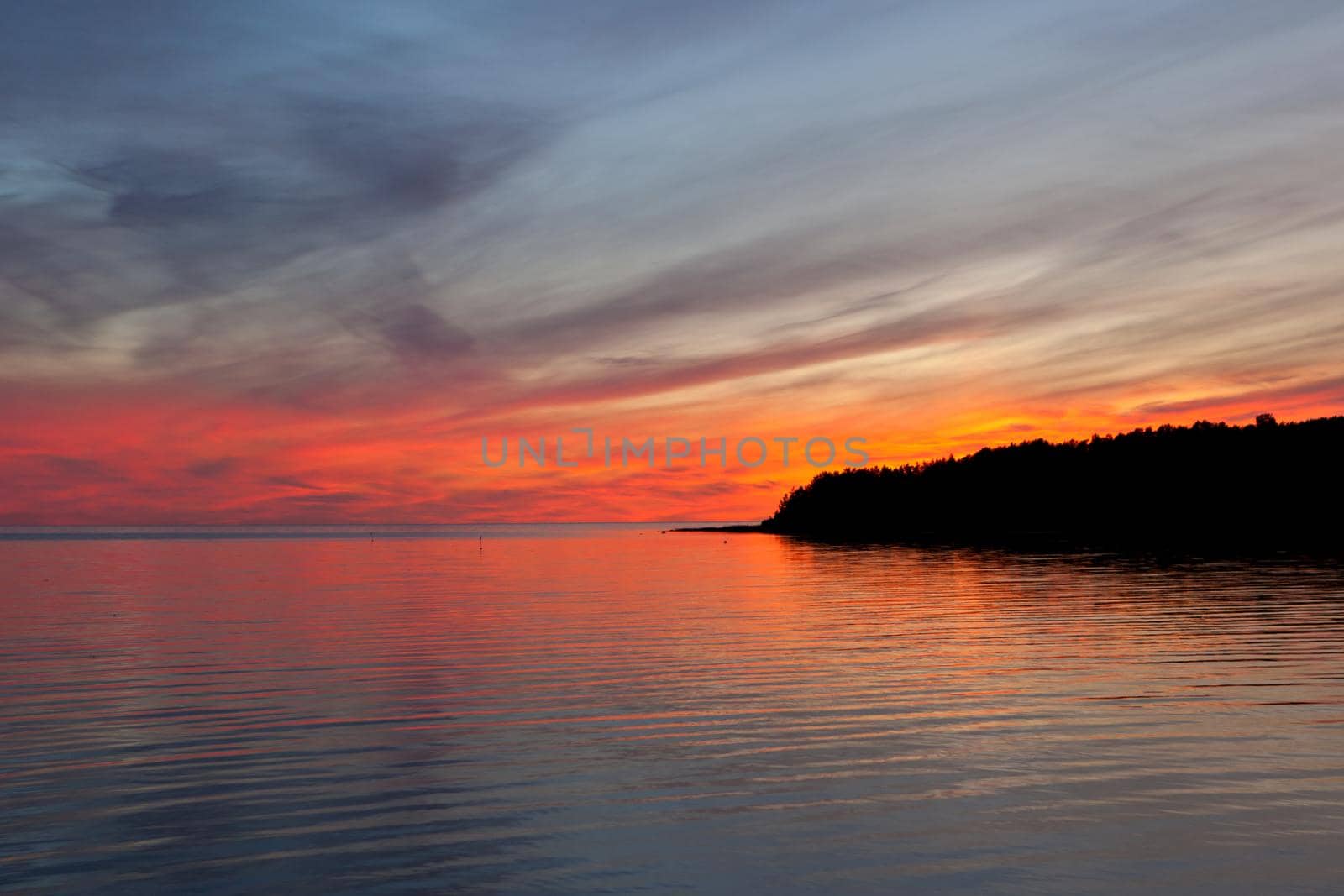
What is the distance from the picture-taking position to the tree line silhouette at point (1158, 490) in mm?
143000

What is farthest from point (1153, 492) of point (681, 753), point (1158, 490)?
point (681, 753)

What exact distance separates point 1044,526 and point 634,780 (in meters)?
177

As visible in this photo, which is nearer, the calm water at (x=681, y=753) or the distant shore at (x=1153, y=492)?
the calm water at (x=681, y=753)

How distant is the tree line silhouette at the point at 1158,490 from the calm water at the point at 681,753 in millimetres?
93177

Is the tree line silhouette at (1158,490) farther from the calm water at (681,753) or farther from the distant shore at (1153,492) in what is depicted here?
the calm water at (681,753)

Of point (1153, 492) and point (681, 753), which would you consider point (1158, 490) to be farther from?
point (681, 753)

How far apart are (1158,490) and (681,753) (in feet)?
547

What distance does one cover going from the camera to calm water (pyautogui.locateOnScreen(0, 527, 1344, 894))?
11555 millimetres

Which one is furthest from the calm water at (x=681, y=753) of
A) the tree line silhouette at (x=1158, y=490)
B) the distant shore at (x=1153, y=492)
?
the tree line silhouette at (x=1158, y=490)

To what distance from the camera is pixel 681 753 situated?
56.1 ft

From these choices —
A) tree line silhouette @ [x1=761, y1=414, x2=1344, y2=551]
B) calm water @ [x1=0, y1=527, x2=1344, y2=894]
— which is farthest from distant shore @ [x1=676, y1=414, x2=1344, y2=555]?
calm water @ [x1=0, y1=527, x2=1344, y2=894]

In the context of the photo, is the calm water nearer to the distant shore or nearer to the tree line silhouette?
the distant shore

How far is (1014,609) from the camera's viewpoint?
40.3 meters

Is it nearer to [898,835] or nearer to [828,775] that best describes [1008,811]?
[898,835]
